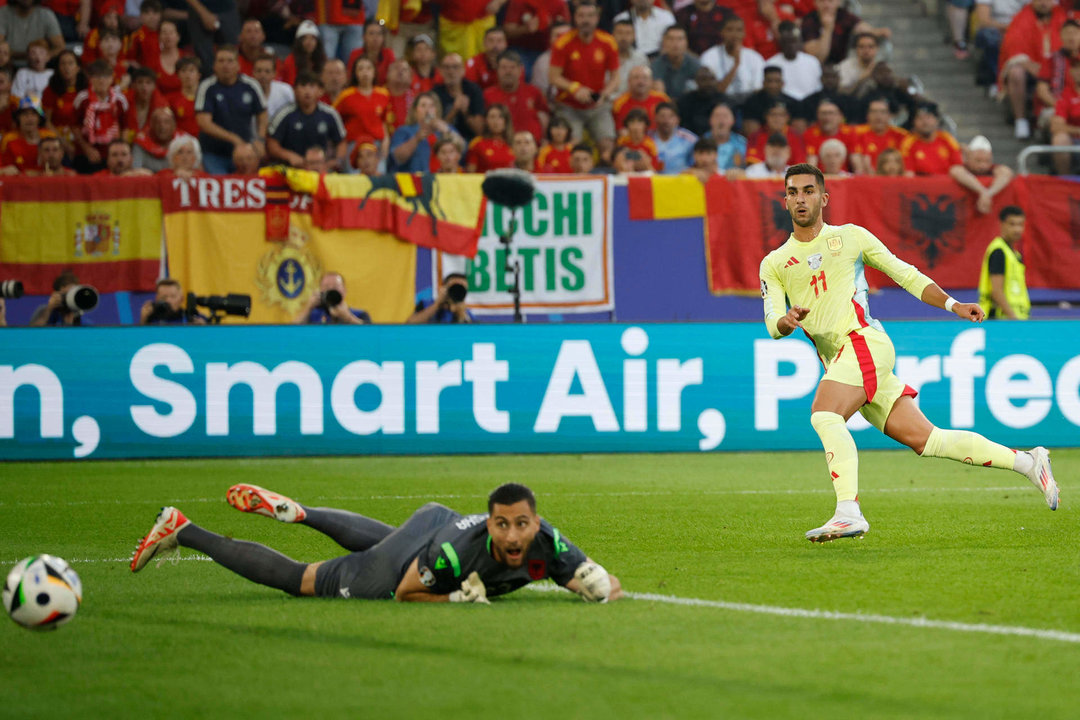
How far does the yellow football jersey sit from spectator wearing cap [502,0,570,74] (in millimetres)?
11275

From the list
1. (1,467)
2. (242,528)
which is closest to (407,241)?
(1,467)

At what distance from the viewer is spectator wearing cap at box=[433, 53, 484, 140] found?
709 inches

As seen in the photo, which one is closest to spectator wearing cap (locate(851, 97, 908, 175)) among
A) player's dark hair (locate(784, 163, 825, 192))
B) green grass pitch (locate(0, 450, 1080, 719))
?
green grass pitch (locate(0, 450, 1080, 719))

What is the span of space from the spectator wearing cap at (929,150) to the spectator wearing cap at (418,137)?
5.63 m

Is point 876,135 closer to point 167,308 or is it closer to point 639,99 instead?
point 639,99

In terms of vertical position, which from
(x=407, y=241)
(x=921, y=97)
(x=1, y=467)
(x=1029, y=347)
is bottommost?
(x=1, y=467)

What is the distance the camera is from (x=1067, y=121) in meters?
19.8

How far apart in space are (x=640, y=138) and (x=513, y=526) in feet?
41.0

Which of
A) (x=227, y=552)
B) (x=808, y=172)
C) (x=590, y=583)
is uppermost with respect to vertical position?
(x=808, y=172)

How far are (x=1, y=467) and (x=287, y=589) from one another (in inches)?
304

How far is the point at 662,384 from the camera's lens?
1423 cm

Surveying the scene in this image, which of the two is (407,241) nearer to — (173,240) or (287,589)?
(173,240)

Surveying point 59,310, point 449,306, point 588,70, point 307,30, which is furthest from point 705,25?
point 59,310

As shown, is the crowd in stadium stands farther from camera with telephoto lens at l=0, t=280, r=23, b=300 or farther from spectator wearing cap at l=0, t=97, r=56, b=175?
camera with telephoto lens at l=0, t=280, r=23, b=300
